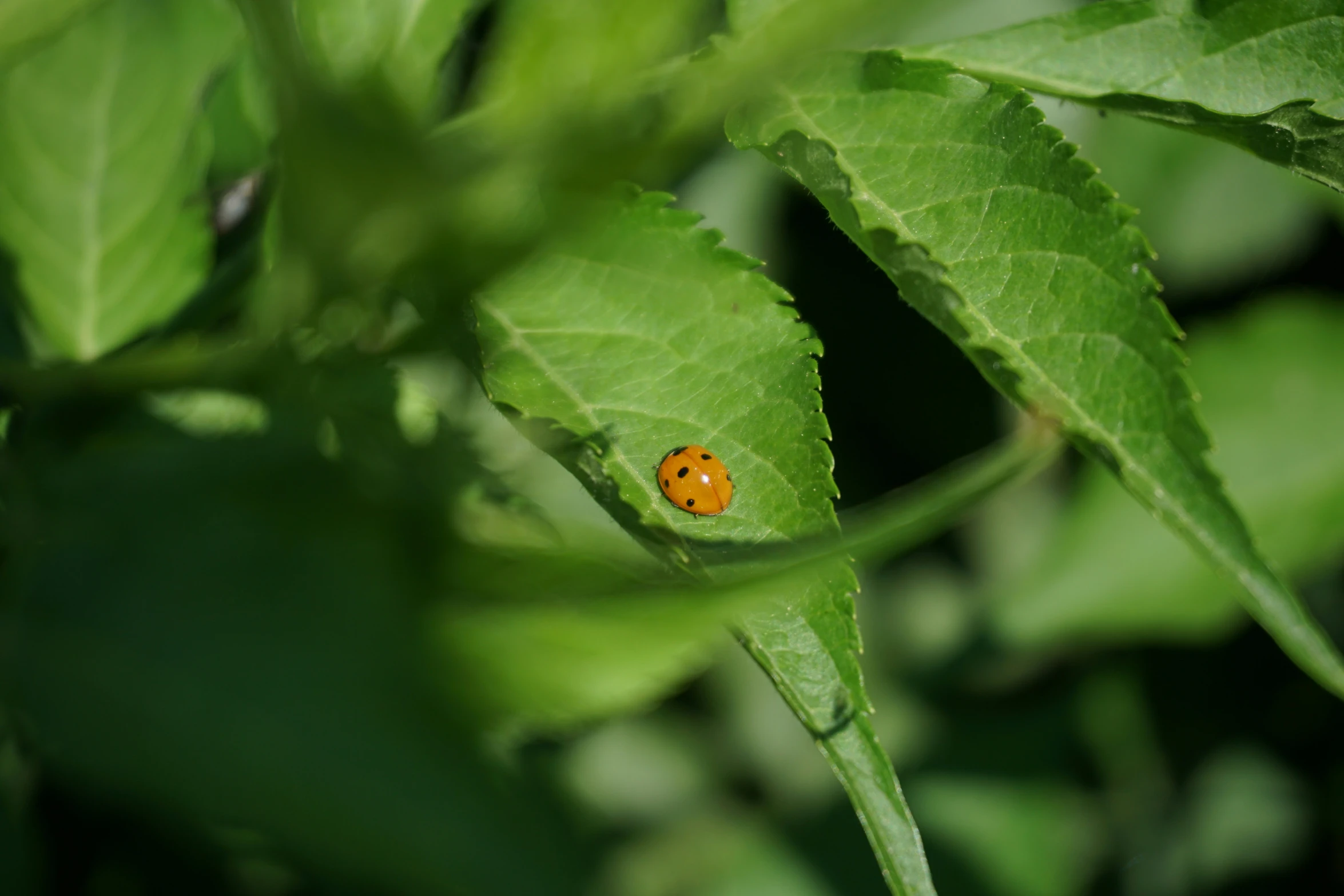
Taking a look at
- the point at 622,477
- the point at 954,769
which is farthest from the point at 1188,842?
the point at 622,477

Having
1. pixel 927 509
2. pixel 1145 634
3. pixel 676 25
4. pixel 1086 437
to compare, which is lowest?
pixel 1145 634

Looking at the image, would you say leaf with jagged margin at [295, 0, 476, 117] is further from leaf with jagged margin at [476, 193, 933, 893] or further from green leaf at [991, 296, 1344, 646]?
green leaf at [991, 296, 1344, 646]

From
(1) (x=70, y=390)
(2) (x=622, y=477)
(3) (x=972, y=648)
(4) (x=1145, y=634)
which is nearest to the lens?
(1) (x=70, y=390)

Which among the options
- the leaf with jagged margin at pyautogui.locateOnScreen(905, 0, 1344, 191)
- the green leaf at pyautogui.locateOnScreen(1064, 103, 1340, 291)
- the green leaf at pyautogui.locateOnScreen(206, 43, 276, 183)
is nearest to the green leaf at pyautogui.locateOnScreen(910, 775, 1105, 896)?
the green leaf at pyautogui.locateOnScreen(1064, 103, 1340, 291)

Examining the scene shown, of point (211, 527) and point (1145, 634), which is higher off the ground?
point (211, 527)

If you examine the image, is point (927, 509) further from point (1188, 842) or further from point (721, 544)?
point (1188, 842)

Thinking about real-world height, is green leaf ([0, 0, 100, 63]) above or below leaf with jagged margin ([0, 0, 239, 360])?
above
